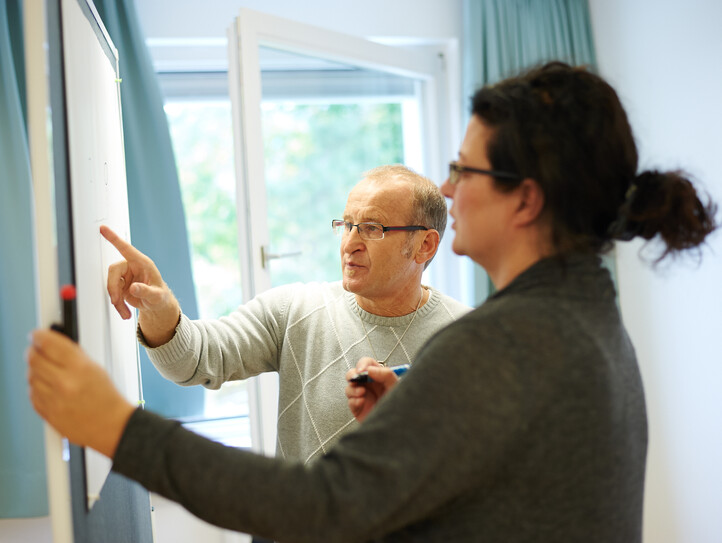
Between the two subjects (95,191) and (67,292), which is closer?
(67,292)

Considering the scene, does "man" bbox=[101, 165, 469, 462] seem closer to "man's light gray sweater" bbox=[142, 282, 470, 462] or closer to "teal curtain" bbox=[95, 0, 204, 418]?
"man's light gray sweater" bbox=[142, 282, 470, 462]

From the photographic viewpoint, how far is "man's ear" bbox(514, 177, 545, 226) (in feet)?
2.78

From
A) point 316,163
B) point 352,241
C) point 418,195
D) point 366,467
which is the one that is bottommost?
point 366,467

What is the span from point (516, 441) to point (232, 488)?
0.32m

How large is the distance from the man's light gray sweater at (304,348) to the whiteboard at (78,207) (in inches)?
6.9

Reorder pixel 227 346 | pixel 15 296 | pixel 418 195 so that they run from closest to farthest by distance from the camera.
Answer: pixel 227 346 → pixel 418 195 → pixel 15 296

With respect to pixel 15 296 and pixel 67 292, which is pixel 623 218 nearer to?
pixel 67 292

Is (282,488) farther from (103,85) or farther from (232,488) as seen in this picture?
(103,85)

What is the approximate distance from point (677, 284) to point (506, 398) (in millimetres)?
2162

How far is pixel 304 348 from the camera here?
4.99ft

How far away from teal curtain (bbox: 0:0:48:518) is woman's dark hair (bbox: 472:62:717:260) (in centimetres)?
189

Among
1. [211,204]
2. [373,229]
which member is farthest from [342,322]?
[211,204]

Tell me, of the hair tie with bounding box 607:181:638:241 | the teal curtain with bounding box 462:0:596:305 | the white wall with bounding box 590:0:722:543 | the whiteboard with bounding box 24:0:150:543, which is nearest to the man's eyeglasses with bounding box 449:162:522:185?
the hair tie with bounding box 607:181:638:241

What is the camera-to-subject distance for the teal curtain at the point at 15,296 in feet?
7.22
